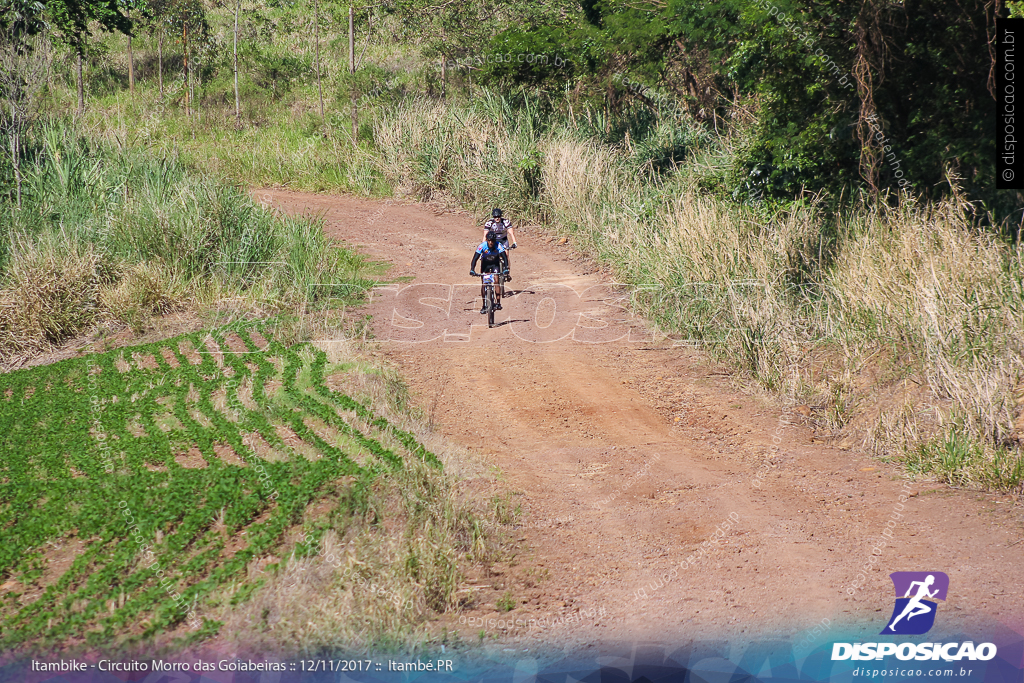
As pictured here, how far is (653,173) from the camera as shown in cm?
1428

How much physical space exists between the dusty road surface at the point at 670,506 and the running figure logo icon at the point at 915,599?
0.05 m

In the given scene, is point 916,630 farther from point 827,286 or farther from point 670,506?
point 827,286

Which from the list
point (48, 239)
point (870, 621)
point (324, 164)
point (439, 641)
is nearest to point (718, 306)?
point (870, 621)

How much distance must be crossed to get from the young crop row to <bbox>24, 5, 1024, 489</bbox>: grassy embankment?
3.86m

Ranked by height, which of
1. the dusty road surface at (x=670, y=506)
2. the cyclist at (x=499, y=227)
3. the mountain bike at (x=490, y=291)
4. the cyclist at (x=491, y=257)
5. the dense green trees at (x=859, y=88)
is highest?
the dense green trees at (x=859, y=88)

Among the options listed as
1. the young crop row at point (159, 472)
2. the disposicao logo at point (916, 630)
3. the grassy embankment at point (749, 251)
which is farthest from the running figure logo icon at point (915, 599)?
the young crop row at point (159, 472)

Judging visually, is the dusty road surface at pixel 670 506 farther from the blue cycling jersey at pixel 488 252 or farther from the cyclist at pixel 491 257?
the blue cycling jersey at pixel 488 252

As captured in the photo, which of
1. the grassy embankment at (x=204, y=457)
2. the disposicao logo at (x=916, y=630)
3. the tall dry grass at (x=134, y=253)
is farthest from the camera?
the tall dry grass at (x=134, y=253)

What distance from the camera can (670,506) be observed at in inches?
228

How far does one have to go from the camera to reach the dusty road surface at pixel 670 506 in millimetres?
4551

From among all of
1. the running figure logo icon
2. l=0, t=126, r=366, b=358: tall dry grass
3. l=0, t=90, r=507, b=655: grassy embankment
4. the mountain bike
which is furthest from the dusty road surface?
l=0, t=126, r=366, b=358: tall dry grass

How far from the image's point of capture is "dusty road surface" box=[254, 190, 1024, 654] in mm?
4551

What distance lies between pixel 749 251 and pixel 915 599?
18.9ft

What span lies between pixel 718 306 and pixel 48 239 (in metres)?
7.88
